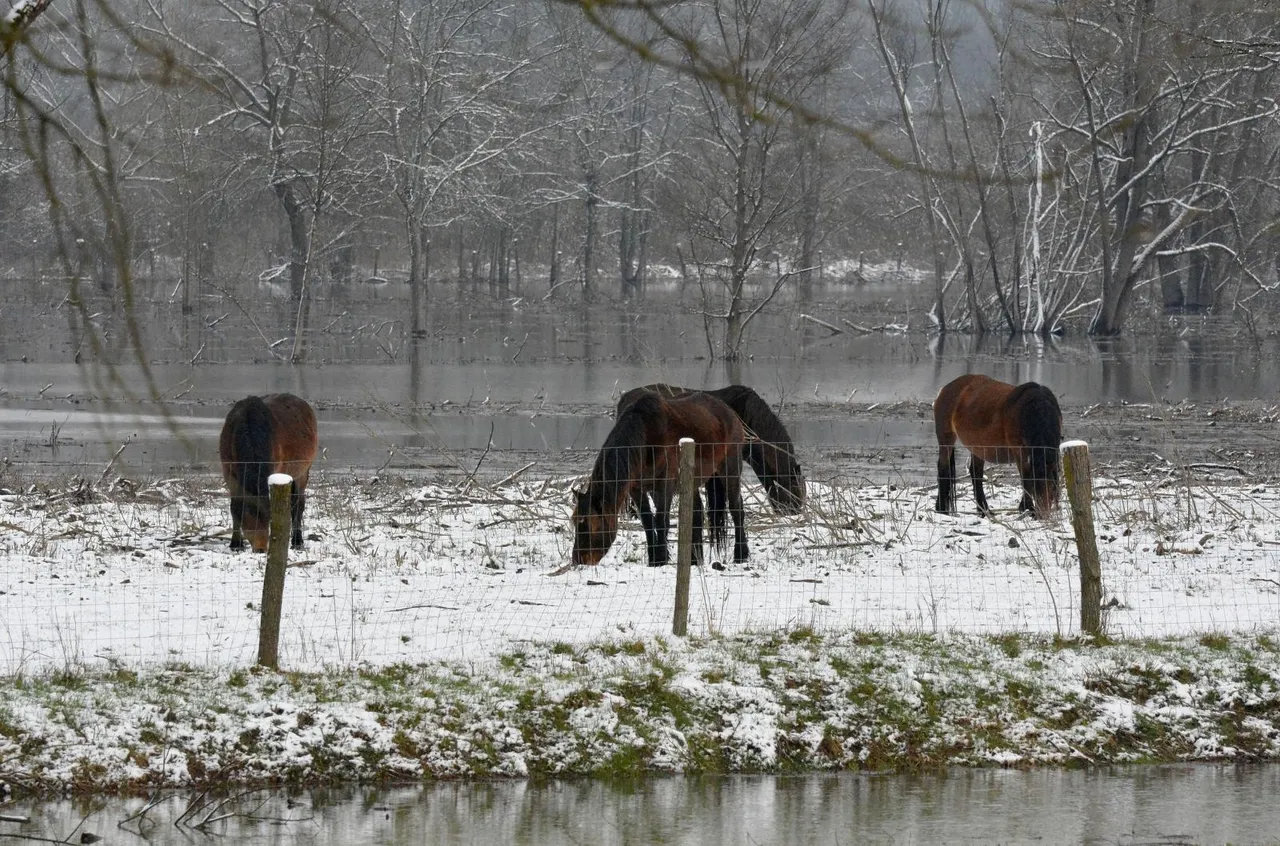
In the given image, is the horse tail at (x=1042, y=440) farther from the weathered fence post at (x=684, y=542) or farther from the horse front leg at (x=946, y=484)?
the weathered fence post at (x=684, y=542)

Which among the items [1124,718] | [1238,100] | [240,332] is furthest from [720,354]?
[1124,718]

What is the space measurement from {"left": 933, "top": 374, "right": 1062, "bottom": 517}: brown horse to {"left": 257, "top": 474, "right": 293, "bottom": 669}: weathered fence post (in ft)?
20.7

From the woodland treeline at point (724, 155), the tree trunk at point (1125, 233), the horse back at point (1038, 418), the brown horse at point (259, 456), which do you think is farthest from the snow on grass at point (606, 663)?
the tree trunk at point (1125, 233)

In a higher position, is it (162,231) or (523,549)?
(162,231)

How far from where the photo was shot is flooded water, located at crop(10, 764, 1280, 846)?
5461 millimetres

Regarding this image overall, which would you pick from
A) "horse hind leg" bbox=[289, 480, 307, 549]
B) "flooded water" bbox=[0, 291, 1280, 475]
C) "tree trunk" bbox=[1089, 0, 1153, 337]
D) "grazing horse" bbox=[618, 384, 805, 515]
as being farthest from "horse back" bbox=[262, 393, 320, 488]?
"tree trunk" bbox=[1089, 0, 1153, 337]

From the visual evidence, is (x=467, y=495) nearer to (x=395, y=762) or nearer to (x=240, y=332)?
(x=395, y=762)

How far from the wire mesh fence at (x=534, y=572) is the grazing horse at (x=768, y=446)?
19cm

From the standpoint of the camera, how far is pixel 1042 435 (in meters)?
11.1

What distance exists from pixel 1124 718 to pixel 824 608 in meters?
2.03

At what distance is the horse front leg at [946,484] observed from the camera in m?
11.9

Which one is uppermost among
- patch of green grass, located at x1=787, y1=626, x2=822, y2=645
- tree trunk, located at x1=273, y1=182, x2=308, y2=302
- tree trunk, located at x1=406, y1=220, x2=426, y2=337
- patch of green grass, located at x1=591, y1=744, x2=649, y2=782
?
tree trunk, located at x1=273, y1=182, x2=308, y2=302

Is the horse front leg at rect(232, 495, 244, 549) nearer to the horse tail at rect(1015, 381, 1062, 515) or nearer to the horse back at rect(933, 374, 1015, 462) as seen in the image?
the horse back at rect(933, 374, 1015, 462)

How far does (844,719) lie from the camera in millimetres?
6469
